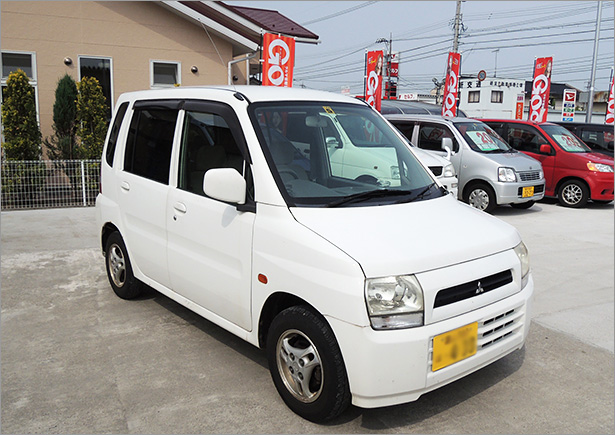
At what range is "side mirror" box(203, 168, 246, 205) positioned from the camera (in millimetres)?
3182

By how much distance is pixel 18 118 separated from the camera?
9.54 m

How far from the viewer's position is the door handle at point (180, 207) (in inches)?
147

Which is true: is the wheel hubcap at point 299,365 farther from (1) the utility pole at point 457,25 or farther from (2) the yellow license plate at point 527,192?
(1) the utility pole at point 457,25

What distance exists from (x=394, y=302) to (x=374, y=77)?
13.9 metres

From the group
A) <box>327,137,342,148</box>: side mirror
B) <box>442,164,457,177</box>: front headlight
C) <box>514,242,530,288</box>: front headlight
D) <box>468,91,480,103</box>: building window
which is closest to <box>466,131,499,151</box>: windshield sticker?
<box>442,164,457,177</box>: front headlight

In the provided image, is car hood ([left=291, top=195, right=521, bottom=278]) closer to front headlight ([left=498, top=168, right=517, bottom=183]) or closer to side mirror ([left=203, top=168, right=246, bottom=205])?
side mirror ([left=203, top=168, right=246, bottom=205])

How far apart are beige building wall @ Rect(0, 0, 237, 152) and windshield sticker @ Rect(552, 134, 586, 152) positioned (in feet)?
25.0

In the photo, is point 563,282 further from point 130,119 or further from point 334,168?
point 130,119

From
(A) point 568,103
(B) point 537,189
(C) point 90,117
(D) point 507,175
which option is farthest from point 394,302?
(A) point 568,103

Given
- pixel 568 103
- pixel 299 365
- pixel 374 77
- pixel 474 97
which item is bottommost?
pixel 299 365

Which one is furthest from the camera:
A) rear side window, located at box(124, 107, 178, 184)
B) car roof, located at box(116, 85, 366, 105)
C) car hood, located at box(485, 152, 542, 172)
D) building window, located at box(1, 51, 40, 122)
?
building window, located at box(1, 51, 40, 122)

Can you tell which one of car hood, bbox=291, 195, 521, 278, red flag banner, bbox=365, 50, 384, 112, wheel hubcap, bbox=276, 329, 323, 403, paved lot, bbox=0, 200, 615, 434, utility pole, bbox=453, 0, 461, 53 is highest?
utility pole, bbox=453, 0, 461, 53

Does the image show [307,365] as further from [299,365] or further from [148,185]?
[148,185]

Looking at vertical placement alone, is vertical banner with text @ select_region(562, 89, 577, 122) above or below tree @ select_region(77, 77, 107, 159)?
above
